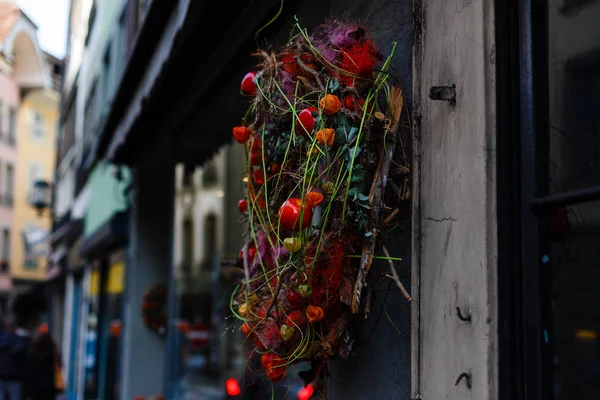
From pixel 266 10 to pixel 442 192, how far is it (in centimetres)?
185

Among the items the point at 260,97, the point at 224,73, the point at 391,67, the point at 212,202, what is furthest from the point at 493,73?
the point at 212,202

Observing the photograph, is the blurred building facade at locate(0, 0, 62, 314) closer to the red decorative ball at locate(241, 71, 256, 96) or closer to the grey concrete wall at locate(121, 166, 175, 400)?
the grey concrete wall at locate(121, 166, 175, 400)

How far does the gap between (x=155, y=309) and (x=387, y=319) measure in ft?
17.6

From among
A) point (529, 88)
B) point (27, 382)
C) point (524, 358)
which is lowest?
point (27, 382)

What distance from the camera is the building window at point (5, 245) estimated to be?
34.8 metres

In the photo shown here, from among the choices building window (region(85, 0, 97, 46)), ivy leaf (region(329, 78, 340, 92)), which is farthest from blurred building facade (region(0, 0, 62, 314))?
ivy leaf (region(329, 78, 340, 92))

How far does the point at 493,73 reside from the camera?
215cm

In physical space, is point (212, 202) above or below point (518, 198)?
above

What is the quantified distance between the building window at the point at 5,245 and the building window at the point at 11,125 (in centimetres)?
410

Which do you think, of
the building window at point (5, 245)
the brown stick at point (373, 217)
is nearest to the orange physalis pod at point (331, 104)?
the brown stick at point (373, 217)

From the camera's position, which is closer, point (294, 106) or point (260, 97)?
point (294, 106)

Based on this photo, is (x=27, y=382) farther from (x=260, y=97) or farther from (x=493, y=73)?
(x=493, y=73)

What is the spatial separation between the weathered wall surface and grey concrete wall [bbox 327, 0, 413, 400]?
0.13m

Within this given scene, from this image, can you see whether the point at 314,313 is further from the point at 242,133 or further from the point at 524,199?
the point at 242,133
